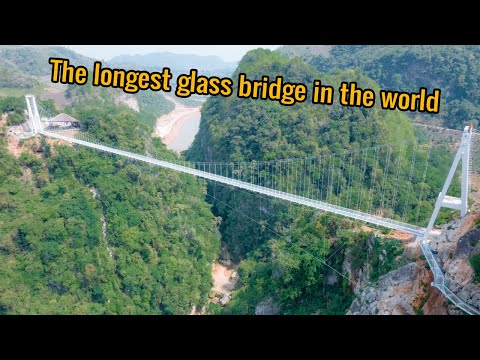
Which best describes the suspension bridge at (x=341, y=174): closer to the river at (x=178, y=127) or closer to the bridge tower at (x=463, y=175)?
the bridge tower at (x=463, y=175)

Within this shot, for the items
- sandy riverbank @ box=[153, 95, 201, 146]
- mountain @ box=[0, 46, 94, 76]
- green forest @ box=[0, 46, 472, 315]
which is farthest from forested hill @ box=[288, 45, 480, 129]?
mountain @ box=[0, 46, 94, 76]

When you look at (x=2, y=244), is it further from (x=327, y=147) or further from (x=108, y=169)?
(x=327, y=147)

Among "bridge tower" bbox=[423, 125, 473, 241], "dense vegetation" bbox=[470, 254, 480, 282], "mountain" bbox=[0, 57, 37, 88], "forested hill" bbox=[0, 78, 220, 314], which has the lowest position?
"forested hill" bbox=[0, 78, 220, 314]

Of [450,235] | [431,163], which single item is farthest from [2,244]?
[431,163]

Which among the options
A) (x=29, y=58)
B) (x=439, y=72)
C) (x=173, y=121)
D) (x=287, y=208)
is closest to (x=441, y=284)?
(x=287, y=208)

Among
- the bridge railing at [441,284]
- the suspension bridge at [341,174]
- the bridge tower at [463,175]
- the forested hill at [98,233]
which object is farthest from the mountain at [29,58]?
the bridge railing at [441,284]

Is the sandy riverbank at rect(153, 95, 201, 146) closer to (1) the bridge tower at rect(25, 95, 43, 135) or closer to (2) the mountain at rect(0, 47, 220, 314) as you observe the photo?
(2) the mountain at rect(0, 47, 220, 314)

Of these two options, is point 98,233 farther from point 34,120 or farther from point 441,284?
point 441,284
